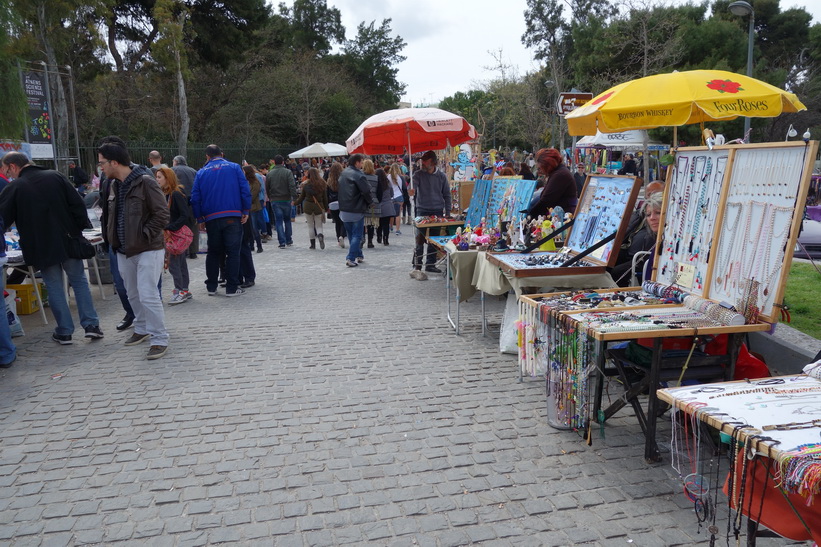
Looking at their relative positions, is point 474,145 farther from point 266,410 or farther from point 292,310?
point 266,410

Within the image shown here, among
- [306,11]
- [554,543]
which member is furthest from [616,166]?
[306,11]

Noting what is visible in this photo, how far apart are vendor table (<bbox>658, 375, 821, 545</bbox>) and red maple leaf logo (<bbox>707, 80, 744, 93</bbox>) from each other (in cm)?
287

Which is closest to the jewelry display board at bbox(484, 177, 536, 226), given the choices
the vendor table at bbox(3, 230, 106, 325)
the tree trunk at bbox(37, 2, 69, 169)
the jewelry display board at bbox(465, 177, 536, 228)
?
the jewelry display board at bbox(465, 177, 536, 228)

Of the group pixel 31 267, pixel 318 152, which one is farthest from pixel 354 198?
pixel 318 152

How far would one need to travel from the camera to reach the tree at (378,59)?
5003cm

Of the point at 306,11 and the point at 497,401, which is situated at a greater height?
the point at 306,11

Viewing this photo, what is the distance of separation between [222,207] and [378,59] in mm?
46392

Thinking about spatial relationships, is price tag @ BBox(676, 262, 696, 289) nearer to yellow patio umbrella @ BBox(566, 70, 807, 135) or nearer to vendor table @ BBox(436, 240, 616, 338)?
vendor table @ BBox(436, 240, 616, 338)

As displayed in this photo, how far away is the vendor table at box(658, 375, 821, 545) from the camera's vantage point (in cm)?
206

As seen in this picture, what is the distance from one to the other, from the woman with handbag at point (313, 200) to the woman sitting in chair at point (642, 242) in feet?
27.8

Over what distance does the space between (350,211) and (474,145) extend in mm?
12364

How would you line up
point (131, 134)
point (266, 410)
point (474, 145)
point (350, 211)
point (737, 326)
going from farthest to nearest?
1. point (131, 134)
2. point (474, 145)
3. point (350, 211)
4. point (266, 410)
5. point (737, 326)

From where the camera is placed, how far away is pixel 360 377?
5188 millimetres

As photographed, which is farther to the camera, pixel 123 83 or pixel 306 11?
pixel 306 11
